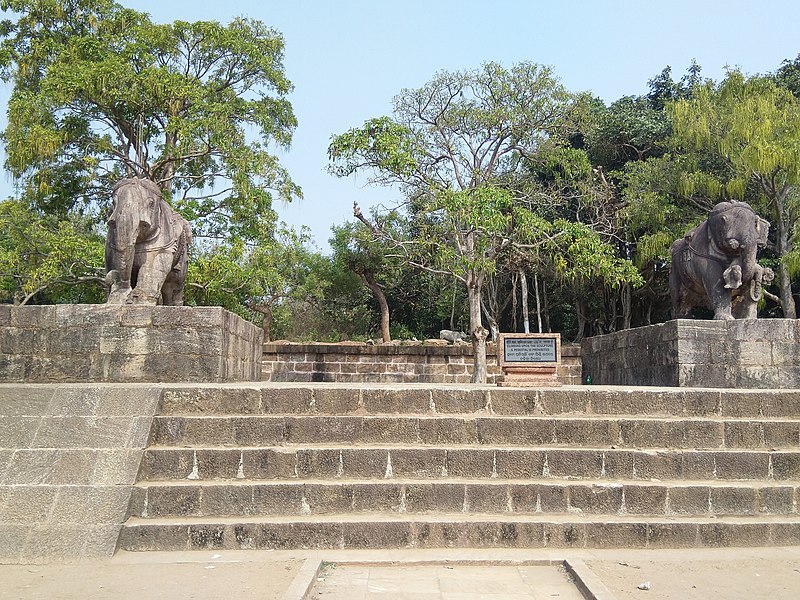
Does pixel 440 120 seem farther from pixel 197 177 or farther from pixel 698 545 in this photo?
pixel 698 545

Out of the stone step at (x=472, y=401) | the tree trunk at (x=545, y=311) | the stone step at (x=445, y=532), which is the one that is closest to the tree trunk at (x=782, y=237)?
the tree trunk at (x=545, y=311)

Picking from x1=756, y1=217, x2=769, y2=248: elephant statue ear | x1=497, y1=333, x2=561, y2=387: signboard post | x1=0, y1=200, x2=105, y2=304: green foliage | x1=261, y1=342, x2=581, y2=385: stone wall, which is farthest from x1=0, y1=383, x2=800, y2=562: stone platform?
x1=0, y1=200, x2=105, y2=304: green foliage

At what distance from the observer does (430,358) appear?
15891mm

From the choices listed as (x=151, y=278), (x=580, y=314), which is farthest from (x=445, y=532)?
(x=580, y=314)

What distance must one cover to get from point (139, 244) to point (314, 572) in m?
4.80

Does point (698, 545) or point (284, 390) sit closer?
point (698, 545)

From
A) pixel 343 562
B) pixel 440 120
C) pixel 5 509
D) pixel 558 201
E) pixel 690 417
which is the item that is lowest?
pixel 343 562

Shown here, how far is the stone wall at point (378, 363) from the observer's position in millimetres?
15359

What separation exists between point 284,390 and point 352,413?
600 mm

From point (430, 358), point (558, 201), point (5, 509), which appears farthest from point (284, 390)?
point (558, 201)

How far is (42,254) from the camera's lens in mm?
15609

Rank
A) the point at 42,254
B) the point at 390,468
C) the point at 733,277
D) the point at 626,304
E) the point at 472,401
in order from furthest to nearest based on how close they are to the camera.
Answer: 1. the point at 626,304
2. the point at 42,254
3. the point at 733,277
4. the point at 472,401
5. the point at 390,468

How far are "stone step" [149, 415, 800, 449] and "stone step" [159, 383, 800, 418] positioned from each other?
0.57ft

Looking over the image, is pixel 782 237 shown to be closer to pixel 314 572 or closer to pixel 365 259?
pixel 365 259
